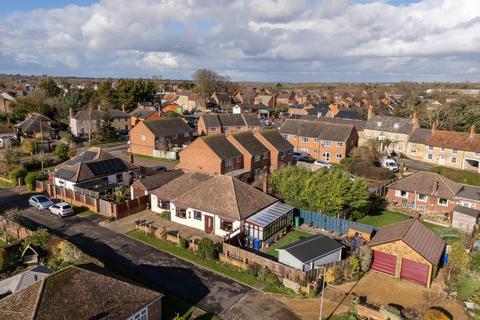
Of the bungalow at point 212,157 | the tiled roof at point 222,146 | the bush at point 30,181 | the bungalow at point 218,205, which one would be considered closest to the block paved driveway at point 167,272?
the bungalow at point 218,205

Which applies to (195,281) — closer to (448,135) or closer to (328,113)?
(448,135)

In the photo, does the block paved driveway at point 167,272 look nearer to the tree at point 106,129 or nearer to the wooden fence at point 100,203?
the wooden fence at point 100,203

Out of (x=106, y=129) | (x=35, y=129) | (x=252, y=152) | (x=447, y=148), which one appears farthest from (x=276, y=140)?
(x=35, y=129)

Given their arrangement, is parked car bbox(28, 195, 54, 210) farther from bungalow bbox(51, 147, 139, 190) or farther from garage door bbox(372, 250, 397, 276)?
garage door bbox(372, 250, 397, 276)

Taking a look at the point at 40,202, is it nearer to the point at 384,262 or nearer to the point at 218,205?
the point at 218,205

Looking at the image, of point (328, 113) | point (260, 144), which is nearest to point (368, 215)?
point (260, 144)

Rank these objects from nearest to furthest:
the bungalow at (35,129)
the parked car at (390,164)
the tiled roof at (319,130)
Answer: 1. the parked car at (390,164)
2. the tiled roof at (319,130)
3. the bungalow at (35,129)
